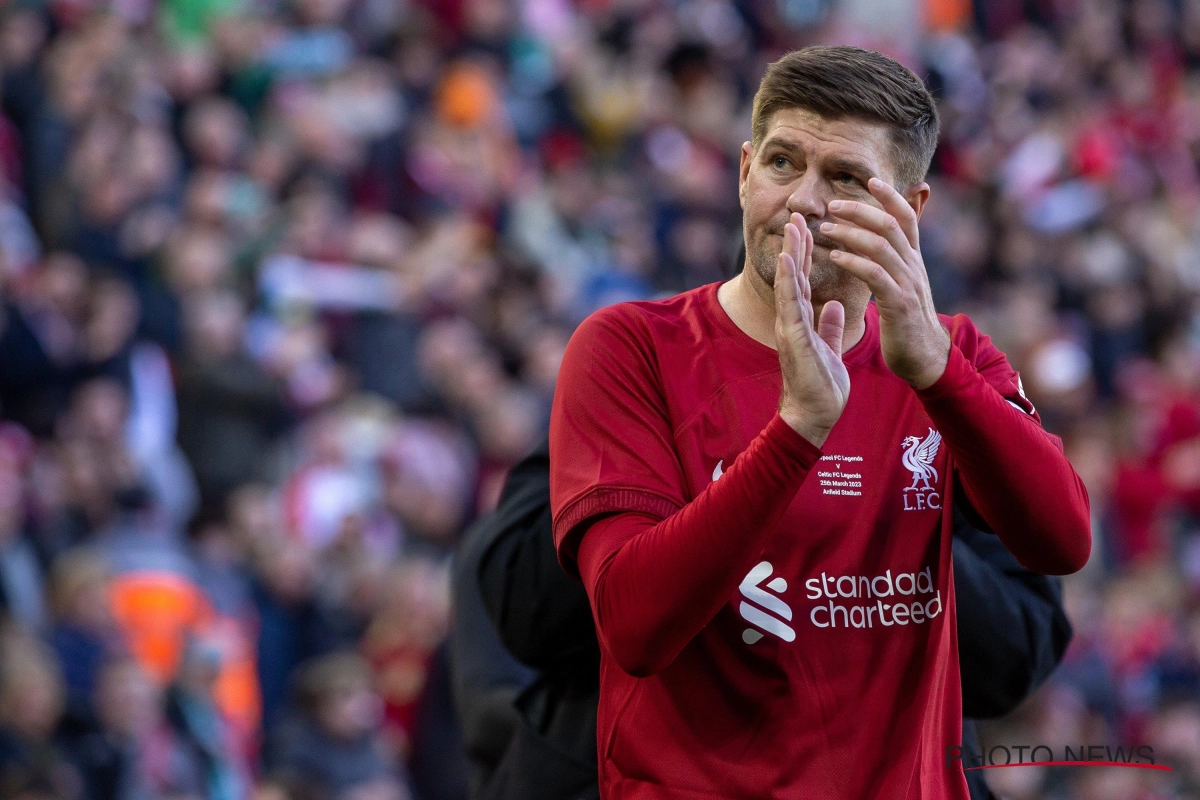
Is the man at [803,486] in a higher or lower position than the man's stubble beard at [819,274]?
lower

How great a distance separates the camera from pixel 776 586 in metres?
2.30

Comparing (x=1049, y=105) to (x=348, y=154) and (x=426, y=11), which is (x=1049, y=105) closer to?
(x=426, y=11)

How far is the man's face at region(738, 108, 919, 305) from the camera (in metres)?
2.31

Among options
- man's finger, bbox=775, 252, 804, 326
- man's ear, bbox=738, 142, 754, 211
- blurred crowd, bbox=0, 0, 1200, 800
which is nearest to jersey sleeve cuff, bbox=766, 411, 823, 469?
man's finger, bbox=775, 252, 804, 326

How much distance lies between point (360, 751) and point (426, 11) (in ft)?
22.2

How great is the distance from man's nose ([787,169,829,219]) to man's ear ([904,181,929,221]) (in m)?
0.18

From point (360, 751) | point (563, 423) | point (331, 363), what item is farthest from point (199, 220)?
point (563, 423)

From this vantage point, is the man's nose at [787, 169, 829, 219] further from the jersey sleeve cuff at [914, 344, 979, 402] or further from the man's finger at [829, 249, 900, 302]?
the jersey sleeve cuff at [914, 344, 979, 402]

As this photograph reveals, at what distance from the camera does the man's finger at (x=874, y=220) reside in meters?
2.17

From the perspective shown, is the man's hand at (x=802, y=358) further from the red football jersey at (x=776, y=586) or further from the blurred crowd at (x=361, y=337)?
the blurred crowd at (x=361, y=337)

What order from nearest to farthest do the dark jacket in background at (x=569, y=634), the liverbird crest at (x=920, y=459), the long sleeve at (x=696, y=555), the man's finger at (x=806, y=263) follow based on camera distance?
the long sleeve at (x=696, y=555) → the man's finger at (x=806, y=263) → the liverbird crest at (x=920, y=459) → the dark jacket in background at (x=569, y=634)

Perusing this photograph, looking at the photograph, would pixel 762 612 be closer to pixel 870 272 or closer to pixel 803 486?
pixel 803 486

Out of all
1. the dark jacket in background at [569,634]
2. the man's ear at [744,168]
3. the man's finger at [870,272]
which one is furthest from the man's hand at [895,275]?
the dark jacket in background at [569,634]

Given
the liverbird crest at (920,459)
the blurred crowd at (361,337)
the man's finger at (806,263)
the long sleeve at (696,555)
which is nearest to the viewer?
the long sleeve at (696,555)
